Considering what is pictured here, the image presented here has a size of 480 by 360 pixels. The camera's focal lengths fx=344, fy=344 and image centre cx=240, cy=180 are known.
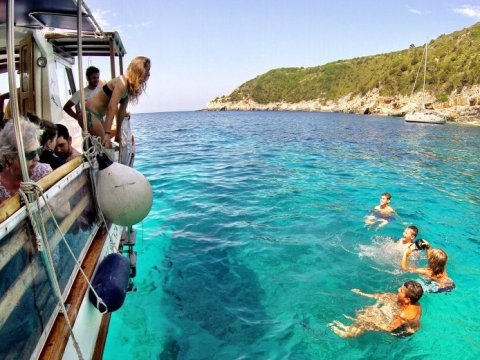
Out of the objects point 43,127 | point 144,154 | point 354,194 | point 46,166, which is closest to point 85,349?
point 46,166

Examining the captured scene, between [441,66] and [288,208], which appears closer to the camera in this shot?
[288,208]

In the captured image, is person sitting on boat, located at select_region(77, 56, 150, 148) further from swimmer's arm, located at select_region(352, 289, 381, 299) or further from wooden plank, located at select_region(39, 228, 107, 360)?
swimmer's arm, located at select_region(352, 289, 381, 299)

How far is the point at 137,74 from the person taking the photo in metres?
4.02

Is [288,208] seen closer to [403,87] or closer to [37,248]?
[37,248]

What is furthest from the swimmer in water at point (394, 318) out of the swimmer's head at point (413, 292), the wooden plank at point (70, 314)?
the wooden plank at point (70, 314)

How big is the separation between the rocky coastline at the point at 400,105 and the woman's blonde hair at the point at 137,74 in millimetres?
54924

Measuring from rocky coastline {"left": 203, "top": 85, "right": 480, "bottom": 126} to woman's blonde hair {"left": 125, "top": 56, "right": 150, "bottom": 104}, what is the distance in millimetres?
54924

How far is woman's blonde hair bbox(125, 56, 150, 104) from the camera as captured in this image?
3971mm

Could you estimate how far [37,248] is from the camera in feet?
6.70

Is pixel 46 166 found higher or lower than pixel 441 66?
lower

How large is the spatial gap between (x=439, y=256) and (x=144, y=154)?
16.9 meters

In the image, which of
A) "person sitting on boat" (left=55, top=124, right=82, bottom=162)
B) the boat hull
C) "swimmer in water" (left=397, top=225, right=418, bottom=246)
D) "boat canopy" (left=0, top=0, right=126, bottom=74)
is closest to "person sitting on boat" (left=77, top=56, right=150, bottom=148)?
"person sitting on boat" (left=55, top=124, right=82, bottom=162)

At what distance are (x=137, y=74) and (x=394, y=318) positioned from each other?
4.68 meters

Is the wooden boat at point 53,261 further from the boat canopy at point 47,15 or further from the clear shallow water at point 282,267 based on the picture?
the clear shallow water at point 282,267
